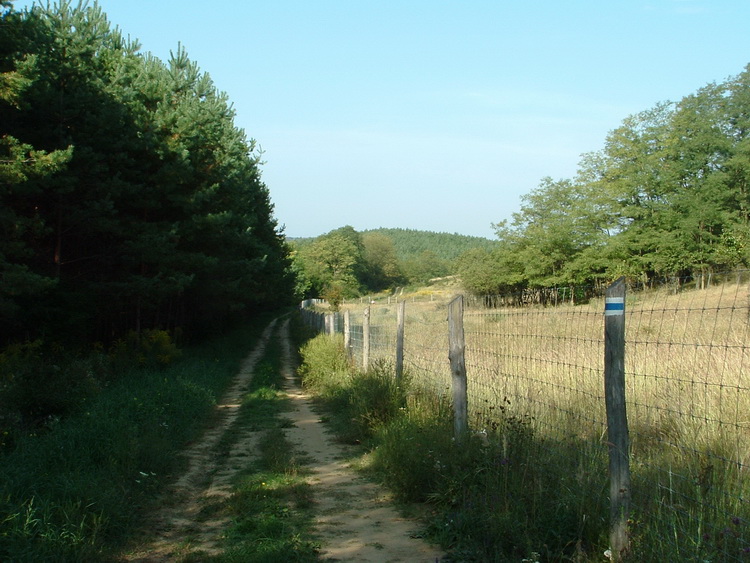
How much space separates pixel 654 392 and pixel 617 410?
1.82 metres

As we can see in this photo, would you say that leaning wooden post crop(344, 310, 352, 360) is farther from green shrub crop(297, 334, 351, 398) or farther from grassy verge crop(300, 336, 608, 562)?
grassy verge crop(300, 336, 608, 562)

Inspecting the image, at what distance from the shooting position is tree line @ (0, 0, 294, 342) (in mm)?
14000

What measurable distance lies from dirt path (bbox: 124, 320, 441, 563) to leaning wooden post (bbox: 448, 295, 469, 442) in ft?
3.81

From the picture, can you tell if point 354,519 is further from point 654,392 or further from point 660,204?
point 660,204

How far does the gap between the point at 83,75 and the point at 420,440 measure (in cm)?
1471

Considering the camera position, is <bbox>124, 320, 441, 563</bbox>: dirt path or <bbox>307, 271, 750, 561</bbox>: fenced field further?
<bbox>124, 320, 441, 563</bbox>: dirt path

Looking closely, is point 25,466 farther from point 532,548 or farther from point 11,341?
point 11,341

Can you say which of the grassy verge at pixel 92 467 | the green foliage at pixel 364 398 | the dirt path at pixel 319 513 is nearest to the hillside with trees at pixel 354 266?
the green foliage at pixel 364 398

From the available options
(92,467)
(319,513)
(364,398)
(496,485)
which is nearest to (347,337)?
(364,398)

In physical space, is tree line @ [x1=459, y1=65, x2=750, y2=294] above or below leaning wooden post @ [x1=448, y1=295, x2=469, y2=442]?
above

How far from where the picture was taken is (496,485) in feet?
18.2

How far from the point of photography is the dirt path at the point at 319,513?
17.6 feet

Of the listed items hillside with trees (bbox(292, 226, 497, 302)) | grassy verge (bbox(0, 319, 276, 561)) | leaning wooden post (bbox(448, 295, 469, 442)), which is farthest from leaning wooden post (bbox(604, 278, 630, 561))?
hillside with trees (bbox(292, 226, 497, 302))

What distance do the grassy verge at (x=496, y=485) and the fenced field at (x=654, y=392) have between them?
0.12 m
